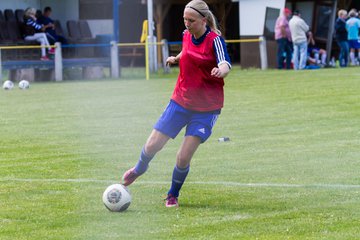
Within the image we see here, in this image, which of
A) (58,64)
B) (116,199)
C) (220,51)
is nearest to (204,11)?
(220,51)

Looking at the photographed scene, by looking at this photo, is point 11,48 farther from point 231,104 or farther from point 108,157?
point 108,157

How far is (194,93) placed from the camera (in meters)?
9.79

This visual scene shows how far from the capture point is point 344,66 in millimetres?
37000

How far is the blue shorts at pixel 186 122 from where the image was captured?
9766 millimetres

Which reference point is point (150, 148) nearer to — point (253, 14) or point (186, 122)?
point (186, 122)

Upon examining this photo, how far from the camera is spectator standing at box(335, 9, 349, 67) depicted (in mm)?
35731

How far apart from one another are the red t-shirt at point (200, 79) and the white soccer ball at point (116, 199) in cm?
102

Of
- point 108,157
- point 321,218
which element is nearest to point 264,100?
point 108,157

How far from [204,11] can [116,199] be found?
191 cm

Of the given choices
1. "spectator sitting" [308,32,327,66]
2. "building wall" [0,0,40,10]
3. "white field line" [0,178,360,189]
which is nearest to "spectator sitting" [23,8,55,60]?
"building wall" [0,0,40,10]

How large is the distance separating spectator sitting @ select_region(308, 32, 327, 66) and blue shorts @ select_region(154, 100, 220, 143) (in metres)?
27.5

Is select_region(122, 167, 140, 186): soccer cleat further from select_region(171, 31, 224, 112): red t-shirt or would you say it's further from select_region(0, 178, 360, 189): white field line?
select_region(0, 178, 360, 189): white field line

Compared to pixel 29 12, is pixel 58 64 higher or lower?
lower

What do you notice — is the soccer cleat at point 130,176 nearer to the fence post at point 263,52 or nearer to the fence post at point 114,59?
the fence post at point 114,59
